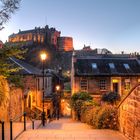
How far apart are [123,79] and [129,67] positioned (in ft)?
7.61

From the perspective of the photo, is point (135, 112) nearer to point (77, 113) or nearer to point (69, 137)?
point (69, 137)

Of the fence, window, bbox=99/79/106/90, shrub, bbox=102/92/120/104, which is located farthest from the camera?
window, bbox=99/79/106/90

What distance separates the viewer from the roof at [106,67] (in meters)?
39.4

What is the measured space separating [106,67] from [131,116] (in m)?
29.8

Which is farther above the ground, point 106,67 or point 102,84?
point 106,67

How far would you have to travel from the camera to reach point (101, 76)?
39281mm

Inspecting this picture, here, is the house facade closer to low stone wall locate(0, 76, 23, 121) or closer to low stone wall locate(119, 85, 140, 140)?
low stone wall locate(0, 76, 23, 121)

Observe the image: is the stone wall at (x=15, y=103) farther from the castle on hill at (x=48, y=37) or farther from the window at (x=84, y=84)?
the castle on hill at (x=48, y=37)

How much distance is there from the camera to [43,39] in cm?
13112

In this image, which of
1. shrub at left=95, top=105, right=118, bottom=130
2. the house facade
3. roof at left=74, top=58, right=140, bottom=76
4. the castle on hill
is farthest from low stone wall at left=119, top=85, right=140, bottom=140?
the castle on hill

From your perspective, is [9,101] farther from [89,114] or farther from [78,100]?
[78,100]

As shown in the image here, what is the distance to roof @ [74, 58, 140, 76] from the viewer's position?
39.4 meters

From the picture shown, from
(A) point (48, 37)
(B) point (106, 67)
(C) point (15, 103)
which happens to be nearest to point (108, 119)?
(C) point (15, 103)

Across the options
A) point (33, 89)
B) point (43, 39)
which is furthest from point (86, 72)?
point (43, 39)
